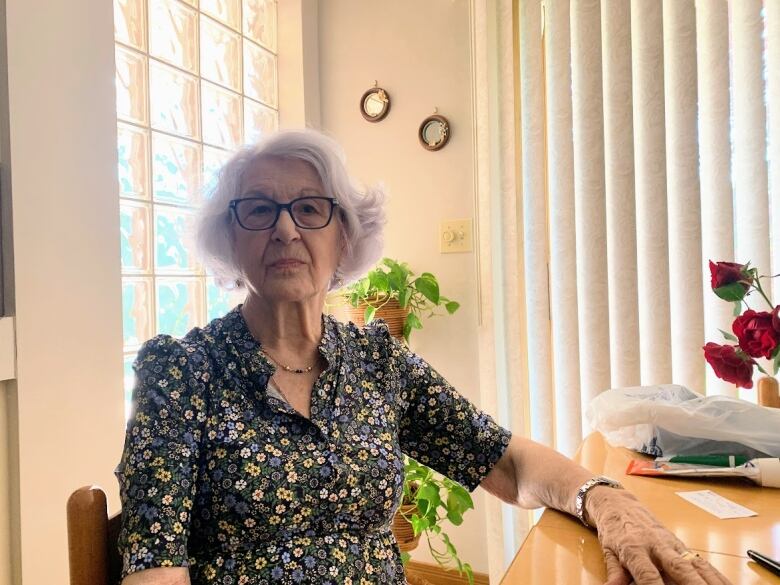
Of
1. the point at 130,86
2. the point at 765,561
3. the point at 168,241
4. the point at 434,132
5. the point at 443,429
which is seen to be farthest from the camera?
the point at 434,132

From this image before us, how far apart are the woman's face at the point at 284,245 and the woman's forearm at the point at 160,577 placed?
469 mm

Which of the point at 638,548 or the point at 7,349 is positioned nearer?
the point at 638,548

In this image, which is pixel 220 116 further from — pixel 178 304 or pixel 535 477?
pixel 535 477

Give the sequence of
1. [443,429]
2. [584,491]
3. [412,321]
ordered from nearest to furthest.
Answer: [584,491] → [443,429] → [412,321]

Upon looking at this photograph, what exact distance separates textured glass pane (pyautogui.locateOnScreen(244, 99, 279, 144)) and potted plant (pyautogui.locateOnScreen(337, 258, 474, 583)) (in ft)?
2.38

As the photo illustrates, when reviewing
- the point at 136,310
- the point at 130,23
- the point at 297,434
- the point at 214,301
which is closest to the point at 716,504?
the point at 297,434

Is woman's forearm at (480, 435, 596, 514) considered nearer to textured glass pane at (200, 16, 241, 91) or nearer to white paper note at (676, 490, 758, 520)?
white paper note at (676, 490, 758, 520)

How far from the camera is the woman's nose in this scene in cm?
106

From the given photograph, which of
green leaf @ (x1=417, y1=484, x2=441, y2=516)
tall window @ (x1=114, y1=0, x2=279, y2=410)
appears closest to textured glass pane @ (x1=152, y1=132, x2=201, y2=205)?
tall window @ (x1=114, y1=0, x2=279, y2=410)

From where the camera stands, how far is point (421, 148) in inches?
87.4

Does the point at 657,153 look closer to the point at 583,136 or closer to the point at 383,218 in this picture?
the point at 583,136

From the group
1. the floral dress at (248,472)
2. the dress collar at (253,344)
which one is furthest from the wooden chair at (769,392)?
the dress collar at (253,344)

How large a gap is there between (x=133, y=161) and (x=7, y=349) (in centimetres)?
71

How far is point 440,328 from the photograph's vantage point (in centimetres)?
220
